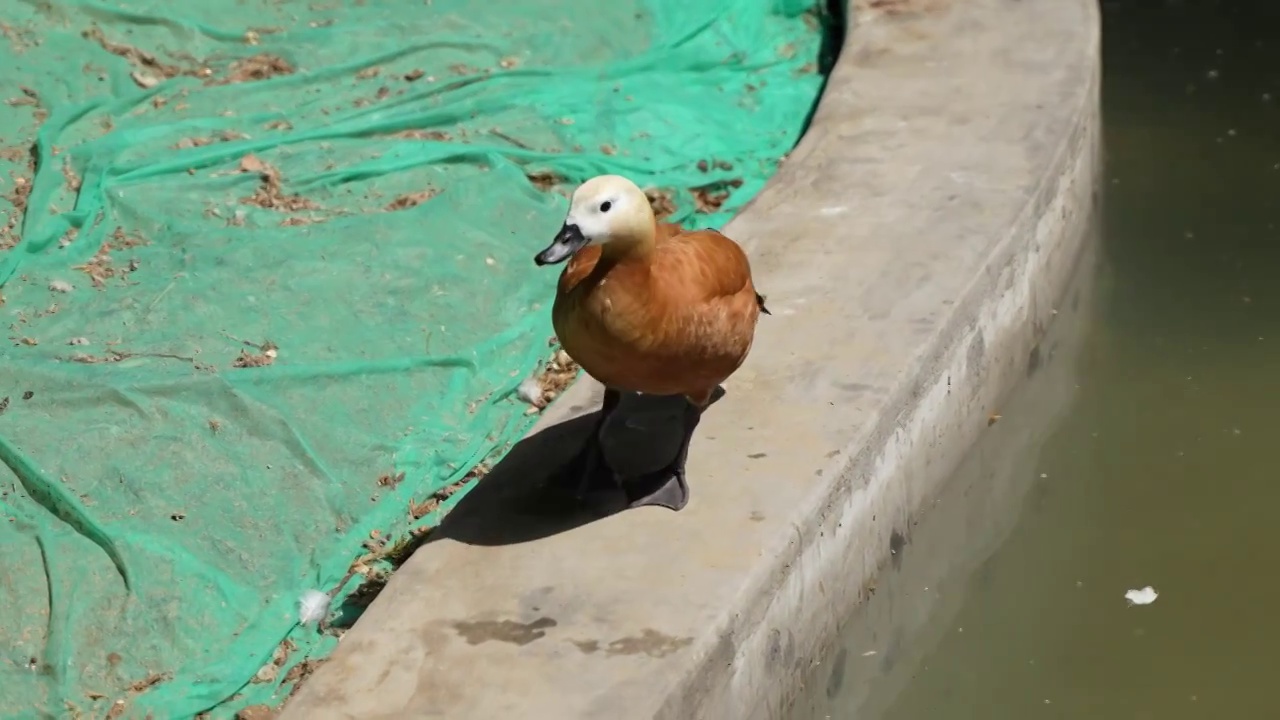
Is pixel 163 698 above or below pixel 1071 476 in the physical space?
above

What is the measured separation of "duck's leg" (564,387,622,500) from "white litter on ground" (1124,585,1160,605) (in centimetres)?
148

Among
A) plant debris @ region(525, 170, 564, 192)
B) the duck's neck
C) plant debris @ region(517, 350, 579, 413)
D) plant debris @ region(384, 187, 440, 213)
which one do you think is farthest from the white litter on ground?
plant debris @ region(384, 187, 440, 213)

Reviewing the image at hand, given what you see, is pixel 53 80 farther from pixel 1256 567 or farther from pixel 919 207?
pixel 1256 567

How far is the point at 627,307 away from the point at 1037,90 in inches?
111

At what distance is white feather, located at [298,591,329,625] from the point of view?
3.69 meters

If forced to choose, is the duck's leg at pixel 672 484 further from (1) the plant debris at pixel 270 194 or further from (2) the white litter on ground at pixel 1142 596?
(1) the plant debris at pixel 270 194

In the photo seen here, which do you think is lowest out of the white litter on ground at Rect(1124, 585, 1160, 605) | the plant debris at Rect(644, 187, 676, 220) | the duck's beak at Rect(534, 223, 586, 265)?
the white litter on ground at Rect(1124, 585, 1160, 605)

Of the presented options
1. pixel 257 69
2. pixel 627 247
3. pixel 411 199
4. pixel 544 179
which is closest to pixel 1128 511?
pixel 627 247

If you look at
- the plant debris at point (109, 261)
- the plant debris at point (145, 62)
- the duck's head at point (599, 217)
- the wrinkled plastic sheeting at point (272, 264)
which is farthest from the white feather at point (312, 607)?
the plant debris at point (145, 62)

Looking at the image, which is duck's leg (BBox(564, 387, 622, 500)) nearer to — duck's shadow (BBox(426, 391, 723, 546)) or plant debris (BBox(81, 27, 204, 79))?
duck's shadow (BBox(426, 391, 723, 546))

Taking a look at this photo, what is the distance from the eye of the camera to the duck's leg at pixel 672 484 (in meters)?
3.59

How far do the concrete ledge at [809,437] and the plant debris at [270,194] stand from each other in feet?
4.89

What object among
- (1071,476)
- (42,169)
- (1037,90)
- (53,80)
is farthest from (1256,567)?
(53,80)

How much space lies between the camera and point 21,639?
3547mm
